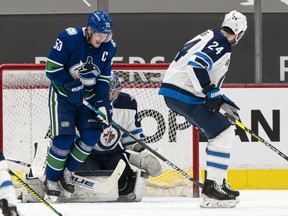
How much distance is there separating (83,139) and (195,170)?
3.94 ft

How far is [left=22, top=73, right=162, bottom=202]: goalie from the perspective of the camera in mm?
6574

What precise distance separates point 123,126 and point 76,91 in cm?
54

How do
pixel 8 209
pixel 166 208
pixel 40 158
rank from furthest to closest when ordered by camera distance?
pixel 40 158, pixel 166 208, pixel 8 209

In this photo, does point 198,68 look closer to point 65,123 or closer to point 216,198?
point 216,198

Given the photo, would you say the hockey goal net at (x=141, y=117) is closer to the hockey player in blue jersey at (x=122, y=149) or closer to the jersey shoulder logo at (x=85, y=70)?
the hockey player in blue jersey at (x=122, y=149)

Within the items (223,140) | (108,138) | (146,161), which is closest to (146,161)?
(146,161)

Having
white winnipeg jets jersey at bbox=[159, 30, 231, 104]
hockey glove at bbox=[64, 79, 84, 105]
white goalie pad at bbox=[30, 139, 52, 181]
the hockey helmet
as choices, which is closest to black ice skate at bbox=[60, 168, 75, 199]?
white goalie pad at bbox=[30, 139, 52, 181]

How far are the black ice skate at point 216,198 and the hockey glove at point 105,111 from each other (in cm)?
71

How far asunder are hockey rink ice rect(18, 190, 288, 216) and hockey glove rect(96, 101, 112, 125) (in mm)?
479

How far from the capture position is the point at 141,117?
24.4 feet

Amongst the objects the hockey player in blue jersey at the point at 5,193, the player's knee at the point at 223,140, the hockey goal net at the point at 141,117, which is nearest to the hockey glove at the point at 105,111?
the player's knee at the point at 223,140

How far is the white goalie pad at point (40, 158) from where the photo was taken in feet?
21.6

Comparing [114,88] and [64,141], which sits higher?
[114,88]

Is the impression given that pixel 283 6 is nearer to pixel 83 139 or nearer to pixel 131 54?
pixel 131 54
